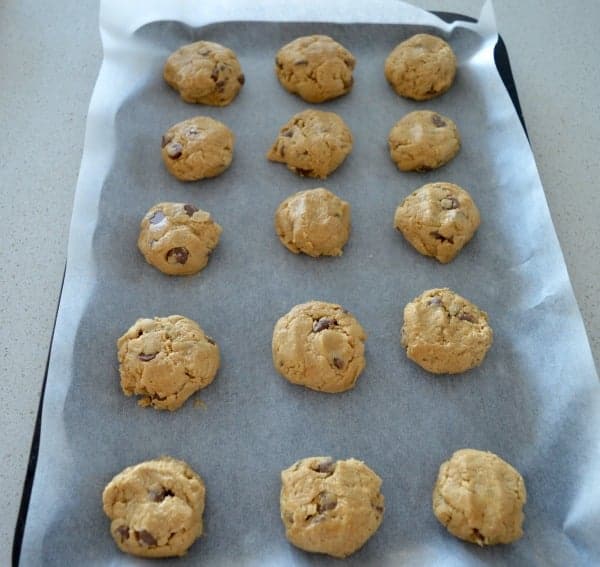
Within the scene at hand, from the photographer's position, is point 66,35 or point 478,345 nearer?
point 478,345

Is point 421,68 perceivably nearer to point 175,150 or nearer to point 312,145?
point 312,145

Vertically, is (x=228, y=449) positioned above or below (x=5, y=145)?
below

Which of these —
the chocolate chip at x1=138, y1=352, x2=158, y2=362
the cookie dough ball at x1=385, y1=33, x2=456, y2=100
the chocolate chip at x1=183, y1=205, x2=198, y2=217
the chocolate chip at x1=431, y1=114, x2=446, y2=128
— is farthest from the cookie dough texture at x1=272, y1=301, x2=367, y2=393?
the cookie dough ball at x1=385, y1=33, x2=456, y2=100

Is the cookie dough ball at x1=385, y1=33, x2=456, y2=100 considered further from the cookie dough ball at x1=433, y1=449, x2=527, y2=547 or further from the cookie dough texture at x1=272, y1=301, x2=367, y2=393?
the cookie dough ball at x1=433, y1=449, x2=527, y2=547

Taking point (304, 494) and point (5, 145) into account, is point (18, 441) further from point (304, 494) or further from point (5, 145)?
point (5, 145)

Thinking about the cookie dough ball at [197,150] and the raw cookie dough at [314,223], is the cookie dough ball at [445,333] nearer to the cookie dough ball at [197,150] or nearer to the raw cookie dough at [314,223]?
the raw cookie dough at [314,223]

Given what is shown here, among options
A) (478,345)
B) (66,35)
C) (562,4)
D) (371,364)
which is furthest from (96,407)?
(562,4)

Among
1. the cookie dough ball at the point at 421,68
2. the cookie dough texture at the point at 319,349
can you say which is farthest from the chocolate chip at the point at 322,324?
the cookie dough ball at the point at 421,68
